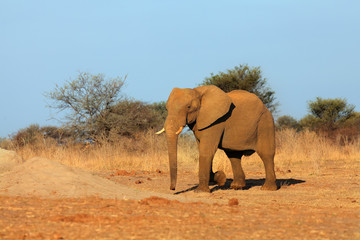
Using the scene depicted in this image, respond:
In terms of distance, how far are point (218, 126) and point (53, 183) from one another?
3.49 meters

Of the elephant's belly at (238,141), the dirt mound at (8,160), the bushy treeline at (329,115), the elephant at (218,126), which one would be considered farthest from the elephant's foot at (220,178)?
the bushy treeline at (329,115)

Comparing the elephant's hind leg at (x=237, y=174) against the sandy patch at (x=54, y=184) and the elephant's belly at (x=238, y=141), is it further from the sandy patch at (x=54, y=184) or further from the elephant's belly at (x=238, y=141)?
the sandy patch at (x=54, y=184)

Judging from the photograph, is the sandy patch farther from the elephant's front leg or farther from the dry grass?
the dry grass

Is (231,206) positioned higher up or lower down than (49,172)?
lower down

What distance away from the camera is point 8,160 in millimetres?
10281

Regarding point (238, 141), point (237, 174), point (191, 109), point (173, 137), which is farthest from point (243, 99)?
point (173, 137)

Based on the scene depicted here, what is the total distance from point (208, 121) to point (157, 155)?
29.9 ft

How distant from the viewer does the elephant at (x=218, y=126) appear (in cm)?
969

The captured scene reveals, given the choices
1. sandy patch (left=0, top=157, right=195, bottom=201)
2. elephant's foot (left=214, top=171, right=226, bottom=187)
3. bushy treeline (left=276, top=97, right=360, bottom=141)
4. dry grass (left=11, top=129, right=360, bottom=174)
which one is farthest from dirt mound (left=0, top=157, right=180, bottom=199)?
bushy treeline (left=276, top=97, right=360, bottom=141)

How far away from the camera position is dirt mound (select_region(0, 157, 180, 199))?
8.37 metres

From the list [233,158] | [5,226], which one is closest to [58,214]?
[5,226]

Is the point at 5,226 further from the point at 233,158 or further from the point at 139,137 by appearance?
the point at 139,137

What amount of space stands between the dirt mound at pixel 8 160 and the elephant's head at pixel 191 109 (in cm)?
319

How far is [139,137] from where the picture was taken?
24.9 metres
